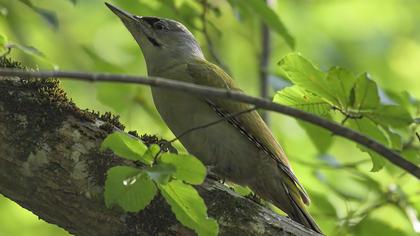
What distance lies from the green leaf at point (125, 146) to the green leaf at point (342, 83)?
2.91 feet

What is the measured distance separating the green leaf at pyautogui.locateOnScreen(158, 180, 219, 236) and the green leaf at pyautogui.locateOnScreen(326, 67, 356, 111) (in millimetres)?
789

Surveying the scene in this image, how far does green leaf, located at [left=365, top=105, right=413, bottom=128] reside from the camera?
3.12 m

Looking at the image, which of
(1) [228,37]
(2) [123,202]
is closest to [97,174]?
(2) [123,202]

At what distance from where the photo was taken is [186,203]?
2.77 metres

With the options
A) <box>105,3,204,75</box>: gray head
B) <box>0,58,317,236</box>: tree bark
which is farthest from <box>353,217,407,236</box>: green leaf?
<box>105,3,204,75</box>: gray head

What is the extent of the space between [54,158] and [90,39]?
613 centimetres

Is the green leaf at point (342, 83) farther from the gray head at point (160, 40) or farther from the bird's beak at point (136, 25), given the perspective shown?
the bird's beak at point (136, 25)

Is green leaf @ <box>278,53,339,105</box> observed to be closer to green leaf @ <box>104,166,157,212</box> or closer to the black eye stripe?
green leaf @ <box>104,166,157,212</box>

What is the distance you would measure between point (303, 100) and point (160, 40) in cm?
213

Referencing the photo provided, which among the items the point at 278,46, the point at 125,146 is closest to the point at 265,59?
the point at 278,46

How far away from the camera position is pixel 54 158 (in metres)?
3.30

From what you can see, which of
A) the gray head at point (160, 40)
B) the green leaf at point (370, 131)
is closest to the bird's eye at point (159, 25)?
the gray head at point (160, 40)

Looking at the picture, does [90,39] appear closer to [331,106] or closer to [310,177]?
[310,177]

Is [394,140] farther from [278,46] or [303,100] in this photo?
[278,46]
